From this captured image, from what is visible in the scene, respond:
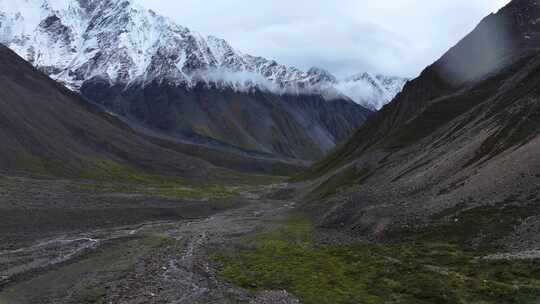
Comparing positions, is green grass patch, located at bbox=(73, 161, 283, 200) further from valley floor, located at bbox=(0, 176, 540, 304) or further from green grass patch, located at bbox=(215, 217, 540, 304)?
green grass patch, located at bbox=(215, 217, 540, 304)

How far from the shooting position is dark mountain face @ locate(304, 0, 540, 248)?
175ft

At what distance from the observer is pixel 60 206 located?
10294 centimetres

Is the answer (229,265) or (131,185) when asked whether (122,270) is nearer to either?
(229,265)

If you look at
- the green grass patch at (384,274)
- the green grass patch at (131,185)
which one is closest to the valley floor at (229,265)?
the green grass patch at (384,274)

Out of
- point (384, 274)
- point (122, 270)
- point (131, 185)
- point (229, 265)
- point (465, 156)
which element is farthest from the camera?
point (131, 185)

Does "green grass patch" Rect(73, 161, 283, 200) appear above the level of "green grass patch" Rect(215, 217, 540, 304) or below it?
above

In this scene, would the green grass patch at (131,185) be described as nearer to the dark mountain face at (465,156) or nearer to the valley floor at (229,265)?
the dark mountain face at (465,156)

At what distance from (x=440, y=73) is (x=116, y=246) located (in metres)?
136

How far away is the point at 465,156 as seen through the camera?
248 feet

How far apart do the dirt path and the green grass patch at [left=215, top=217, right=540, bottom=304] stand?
3069 mm

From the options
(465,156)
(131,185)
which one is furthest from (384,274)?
(131,185)

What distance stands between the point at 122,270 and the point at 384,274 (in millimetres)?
24877

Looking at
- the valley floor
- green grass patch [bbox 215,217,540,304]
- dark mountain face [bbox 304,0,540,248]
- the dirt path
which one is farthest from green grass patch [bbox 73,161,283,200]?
green grass patch [bbox 215,217,540,304]

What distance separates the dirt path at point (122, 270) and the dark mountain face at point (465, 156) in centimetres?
2038
